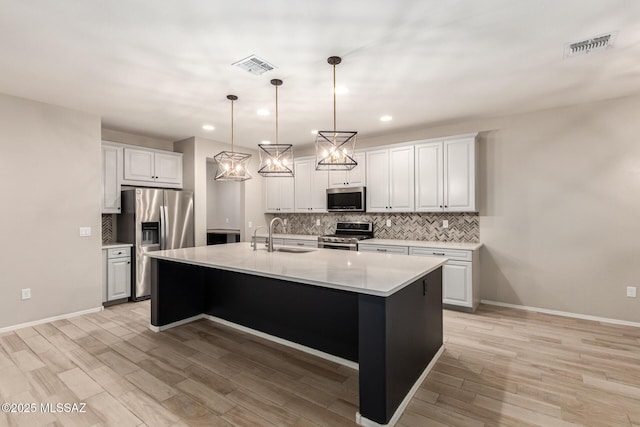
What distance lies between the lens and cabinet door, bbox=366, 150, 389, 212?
5.01 metres

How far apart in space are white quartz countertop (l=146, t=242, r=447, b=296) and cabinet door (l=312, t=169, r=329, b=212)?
7.91ft

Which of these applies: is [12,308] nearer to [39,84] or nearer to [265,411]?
[39,84]

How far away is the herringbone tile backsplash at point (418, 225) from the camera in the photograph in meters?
4.64

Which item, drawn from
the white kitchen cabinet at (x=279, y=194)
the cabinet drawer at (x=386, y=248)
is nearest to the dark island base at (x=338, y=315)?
the cabinet drawer at (x=386, y=248)

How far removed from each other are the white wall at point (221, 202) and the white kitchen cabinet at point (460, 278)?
16.4 feet

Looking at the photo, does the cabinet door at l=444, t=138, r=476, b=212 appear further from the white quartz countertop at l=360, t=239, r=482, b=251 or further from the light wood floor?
the light wood floor

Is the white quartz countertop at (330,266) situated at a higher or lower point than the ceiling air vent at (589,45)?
lower

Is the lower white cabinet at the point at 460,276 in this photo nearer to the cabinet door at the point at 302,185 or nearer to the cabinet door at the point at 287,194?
the cabinet door at the point at 302,185

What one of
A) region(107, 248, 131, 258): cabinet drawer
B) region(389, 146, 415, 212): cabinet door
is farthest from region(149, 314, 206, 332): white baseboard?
region(389, 146, 415, 212): cabinet door

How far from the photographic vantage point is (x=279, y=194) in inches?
252

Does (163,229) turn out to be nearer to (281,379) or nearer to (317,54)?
(281,379)

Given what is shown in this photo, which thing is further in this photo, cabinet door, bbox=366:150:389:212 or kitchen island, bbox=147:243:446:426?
cabinet door, bbox=366:150:389:212

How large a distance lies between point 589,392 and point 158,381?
10.5 feet

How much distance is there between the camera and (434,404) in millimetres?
2170
